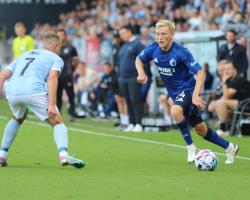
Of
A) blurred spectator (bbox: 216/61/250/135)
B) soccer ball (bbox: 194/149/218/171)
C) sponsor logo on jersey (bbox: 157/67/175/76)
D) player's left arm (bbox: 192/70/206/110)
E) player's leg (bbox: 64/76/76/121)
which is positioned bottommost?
player's leg (bbox: 64/76/76/121)

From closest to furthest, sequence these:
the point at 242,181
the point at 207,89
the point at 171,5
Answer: the point at 242,181 → the point at 207,89 → the point at 171,5

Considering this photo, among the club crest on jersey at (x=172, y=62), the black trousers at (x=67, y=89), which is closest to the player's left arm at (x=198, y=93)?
the club crest on jersey at (x=172, y=62)

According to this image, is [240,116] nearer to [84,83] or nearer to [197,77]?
[197,77]

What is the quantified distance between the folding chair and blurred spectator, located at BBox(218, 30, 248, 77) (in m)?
1.76

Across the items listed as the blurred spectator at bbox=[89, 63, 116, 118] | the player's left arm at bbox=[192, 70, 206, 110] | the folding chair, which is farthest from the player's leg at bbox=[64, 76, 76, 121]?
the player's left arm at bbox=[192, 70, 206, 110]

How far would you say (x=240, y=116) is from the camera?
1733cm

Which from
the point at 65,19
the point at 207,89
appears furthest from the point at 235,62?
the point at 65,19

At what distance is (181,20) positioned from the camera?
2631 centimetres

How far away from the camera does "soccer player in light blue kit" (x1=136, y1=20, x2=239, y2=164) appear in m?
12.0

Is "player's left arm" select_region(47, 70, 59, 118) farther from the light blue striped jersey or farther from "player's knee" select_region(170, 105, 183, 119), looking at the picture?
"player's knee" select_region(170, 105, 183, 119)

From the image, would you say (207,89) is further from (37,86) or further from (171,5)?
(37,86)

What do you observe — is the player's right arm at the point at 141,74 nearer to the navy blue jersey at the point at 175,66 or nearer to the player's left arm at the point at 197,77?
the navy blue jersey at the point at 175,66

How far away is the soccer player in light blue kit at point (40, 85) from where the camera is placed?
35.8ft

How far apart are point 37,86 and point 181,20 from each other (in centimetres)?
1562
